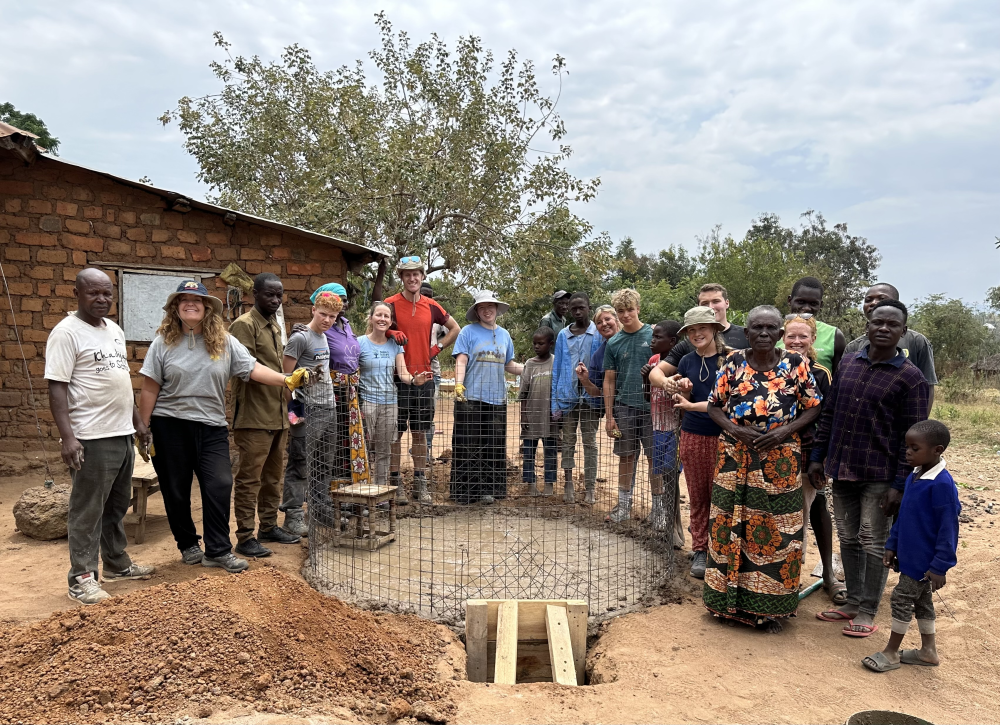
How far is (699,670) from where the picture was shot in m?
3.52

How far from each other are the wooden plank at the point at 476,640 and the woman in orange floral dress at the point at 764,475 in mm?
1440

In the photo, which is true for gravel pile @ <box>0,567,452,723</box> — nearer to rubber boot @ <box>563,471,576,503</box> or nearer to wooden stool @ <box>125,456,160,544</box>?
wooden stool @ <box>125,456,160,544</box>

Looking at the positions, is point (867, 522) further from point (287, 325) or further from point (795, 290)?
point (287, 325)

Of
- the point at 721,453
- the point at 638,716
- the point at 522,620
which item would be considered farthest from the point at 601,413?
the point at 638,716

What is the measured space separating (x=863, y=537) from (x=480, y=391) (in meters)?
3.21

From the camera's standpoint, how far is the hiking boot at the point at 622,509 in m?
5.67

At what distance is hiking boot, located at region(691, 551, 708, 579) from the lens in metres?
4.84

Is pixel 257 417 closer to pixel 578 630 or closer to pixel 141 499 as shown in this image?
pixel 141 499

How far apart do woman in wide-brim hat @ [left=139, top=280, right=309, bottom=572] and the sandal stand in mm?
3744

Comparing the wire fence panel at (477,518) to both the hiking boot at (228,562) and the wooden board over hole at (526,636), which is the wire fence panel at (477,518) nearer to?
the wooden board over hole at (526,636)

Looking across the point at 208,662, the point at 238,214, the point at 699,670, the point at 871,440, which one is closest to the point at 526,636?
the point at 699,670

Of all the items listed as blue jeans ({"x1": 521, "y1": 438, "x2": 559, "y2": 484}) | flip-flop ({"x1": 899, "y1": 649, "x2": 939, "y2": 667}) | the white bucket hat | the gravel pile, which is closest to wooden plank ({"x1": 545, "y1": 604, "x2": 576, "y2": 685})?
the gravel pile

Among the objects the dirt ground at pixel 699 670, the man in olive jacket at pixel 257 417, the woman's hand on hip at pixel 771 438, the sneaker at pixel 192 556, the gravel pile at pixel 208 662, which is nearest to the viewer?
the gravel pile at pixel 208 662

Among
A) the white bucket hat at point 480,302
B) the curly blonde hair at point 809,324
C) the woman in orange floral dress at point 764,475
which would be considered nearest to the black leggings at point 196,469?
the white bucket hat at point 480,302
